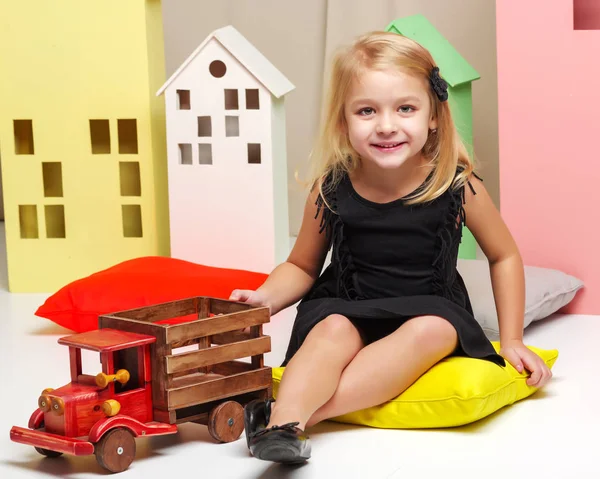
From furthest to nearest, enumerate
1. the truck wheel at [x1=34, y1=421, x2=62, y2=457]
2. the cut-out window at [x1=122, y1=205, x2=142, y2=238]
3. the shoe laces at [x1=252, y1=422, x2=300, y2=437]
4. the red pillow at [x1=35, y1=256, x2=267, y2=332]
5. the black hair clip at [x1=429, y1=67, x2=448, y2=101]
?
the cut-out window at [x1=122, y1=205, x2=142, y2=238], the red pillow at [x1=35, y1=256, x2=267, y2=332], the black hair clip at [x1=429, y1=67, x2=448, y2=101], the truck wheel at [x1=34, y1=421, x2=62, y2=457], the shoe laces at [x1=252, y1=422, x2=300, y2=437]

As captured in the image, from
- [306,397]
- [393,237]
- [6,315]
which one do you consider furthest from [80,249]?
[306,397]

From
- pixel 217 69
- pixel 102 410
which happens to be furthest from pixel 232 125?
pixel 102 410

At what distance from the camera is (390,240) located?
146 centimetres

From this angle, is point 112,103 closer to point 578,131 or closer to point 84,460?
point 578,131

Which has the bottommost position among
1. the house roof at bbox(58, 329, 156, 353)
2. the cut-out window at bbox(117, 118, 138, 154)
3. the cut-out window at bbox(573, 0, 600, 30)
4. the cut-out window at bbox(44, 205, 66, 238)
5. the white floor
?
the white floor

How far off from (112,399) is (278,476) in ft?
0.73

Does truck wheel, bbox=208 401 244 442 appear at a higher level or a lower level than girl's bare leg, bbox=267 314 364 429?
lower

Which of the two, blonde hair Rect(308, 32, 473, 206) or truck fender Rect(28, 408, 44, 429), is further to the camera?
blonde hair Rect(308, 32, 473, 206)

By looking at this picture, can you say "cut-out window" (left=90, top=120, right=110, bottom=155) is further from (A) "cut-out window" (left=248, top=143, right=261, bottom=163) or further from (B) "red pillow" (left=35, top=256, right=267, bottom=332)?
(B) "red pillow" (left=35, top=256, right=267, bottom=332)

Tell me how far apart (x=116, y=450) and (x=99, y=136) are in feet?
4.91

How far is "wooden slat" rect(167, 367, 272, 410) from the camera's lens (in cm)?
119

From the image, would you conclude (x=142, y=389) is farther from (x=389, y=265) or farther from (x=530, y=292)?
(x=530, y=292)

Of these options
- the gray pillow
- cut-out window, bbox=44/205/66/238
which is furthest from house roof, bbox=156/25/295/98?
the gray pillow

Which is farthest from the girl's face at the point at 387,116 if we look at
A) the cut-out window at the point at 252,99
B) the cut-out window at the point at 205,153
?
the cut-out window at the point at 205,153
